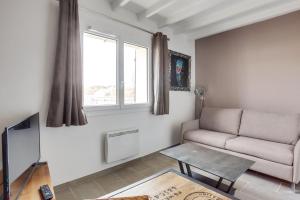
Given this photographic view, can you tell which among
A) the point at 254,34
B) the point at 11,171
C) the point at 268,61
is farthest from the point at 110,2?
the point at 268,61

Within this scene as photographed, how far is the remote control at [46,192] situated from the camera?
3.88 feet

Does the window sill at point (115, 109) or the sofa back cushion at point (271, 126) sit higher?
the window sill at point (115, 109)

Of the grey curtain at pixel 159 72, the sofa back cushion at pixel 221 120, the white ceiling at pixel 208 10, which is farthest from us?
the sofa back cushion at pixel 221 120

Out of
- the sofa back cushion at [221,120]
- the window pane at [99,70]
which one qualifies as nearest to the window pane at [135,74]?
the window pane at [99,70]

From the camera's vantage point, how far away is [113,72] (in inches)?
104

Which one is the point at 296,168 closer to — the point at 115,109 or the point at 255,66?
the point at 255,66

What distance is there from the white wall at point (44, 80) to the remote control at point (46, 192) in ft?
2.54

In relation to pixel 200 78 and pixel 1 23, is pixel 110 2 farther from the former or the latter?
pixel 200 78

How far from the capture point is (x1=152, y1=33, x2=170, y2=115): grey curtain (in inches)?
119

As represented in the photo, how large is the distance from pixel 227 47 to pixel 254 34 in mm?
514

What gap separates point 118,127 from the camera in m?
2.62

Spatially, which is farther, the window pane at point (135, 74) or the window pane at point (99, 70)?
the window pane at point (135, 74)

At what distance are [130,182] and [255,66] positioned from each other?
2943 millimetres

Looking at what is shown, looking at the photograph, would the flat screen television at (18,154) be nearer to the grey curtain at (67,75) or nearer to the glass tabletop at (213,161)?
the grey curtain at (67,75)
